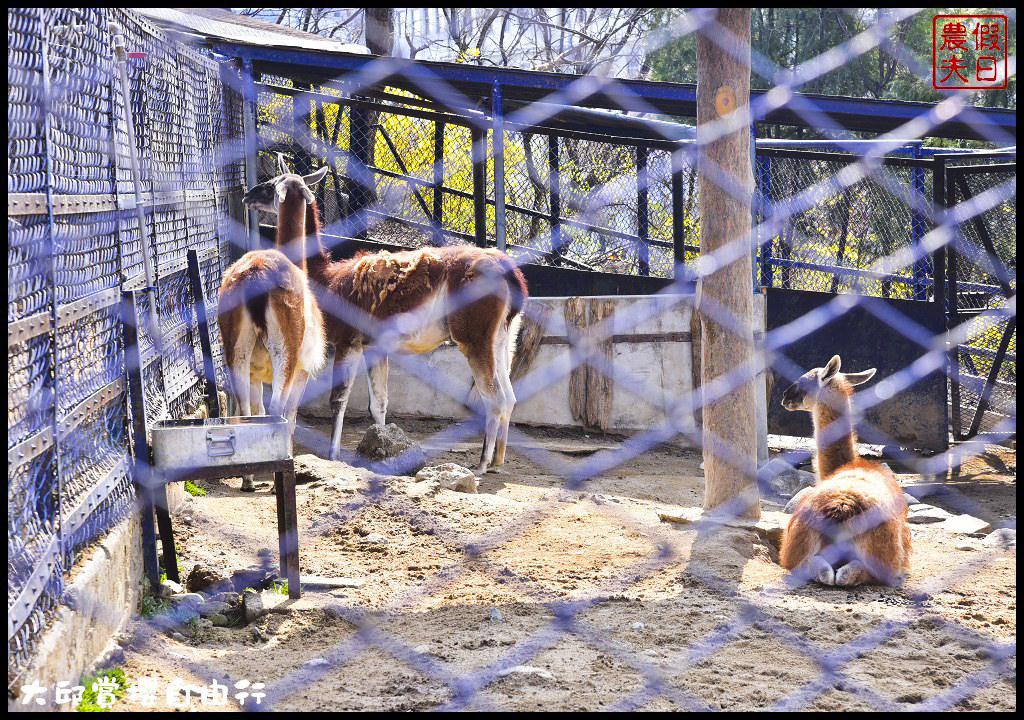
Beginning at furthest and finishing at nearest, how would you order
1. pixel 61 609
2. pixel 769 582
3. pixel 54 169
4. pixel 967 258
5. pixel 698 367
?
pixel 967 258 → pixel 698 367 → pixel 769 582 → pixel 54 169 → pixel 61 609

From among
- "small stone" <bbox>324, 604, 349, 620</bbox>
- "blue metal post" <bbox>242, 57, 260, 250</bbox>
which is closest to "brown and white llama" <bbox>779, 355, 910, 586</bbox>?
"small stone" <bbox>324, 604, 349, 620</bbox>

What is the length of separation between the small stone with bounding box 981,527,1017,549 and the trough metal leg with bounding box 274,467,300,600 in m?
3.80

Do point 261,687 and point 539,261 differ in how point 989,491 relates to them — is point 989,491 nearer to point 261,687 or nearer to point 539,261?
point 539,261

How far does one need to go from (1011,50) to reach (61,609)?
10766 mm

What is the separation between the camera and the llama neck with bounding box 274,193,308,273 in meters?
7.07

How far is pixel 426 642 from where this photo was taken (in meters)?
3.65

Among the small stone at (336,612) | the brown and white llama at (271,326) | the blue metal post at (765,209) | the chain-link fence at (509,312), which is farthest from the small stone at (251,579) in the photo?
the blue metal post at (765,209)

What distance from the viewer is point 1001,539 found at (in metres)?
5.76

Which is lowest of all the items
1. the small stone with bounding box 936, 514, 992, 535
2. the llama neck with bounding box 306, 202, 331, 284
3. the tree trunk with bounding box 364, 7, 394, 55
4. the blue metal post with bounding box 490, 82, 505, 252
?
the small stone with bounding box 936, 514, 992, 535

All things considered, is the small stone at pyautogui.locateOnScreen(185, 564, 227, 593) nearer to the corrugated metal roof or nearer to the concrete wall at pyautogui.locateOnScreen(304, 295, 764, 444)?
the concrete wall at pyautogui.locateOnScreen(304, 295, 764, 444)

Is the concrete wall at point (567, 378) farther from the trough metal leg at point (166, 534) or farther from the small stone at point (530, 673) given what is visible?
the small stone at point (530, 673)

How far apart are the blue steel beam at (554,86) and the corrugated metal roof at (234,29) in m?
0.14

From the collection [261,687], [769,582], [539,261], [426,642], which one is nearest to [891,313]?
[539,261]

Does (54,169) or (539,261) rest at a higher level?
(54,169)
